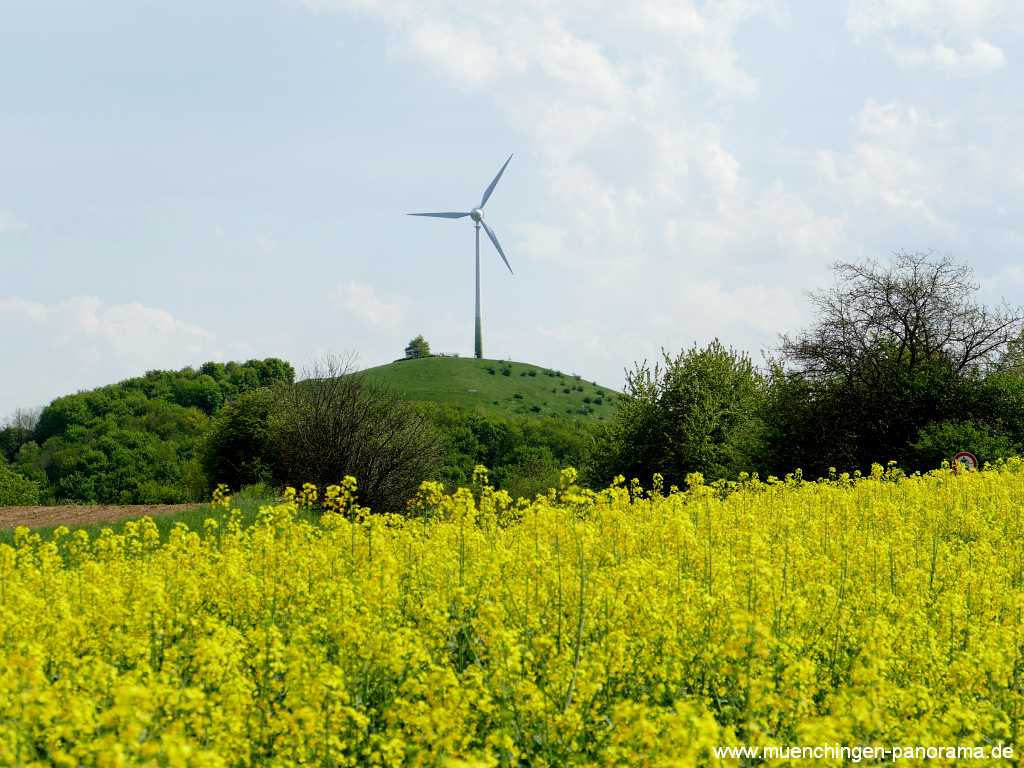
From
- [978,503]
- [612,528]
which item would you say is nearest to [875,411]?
[978,503]

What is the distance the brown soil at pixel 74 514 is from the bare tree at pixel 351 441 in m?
4.95

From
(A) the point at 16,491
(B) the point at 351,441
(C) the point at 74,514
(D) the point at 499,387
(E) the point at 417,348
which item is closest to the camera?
(C) the point at 74,514

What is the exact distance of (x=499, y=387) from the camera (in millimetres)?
116875

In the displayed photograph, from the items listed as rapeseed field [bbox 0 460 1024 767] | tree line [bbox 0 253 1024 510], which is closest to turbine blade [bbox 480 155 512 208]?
tree line [bbox 0 253 1024 510]

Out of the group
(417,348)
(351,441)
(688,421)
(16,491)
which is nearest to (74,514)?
(351,441)

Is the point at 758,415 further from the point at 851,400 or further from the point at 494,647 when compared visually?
the point at 494,647

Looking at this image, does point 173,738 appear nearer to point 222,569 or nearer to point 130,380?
point 222,569

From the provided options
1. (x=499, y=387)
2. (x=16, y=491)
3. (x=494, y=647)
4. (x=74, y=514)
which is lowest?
(x=16, y=491)

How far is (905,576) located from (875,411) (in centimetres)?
2712

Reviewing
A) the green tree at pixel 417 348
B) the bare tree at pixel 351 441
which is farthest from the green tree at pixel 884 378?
the green tree at pixel 417 348

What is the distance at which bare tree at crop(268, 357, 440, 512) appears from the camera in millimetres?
31375

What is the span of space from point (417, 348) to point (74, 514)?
11486 cm

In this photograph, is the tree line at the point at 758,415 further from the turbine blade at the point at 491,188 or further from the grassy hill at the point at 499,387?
the grassy hill at the point at 499,387

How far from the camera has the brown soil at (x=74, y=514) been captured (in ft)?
82.5
